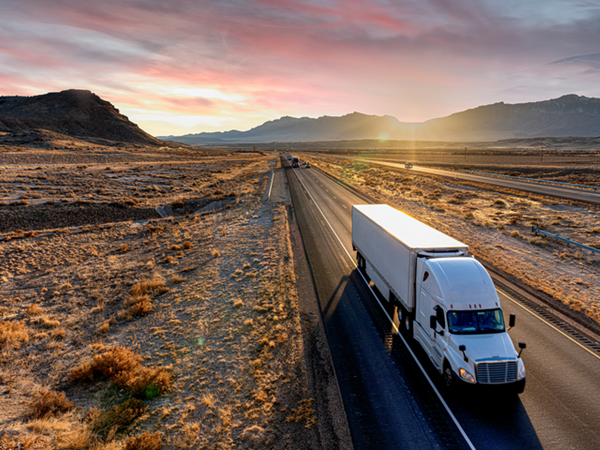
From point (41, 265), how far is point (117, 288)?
9.42 metres

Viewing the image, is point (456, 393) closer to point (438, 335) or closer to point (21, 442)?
point (438, 335)

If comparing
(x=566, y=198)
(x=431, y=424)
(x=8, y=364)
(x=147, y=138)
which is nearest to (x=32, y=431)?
(x=8, y=364)

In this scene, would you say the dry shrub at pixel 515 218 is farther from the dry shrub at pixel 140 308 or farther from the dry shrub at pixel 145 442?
the dry shrub at pixel 145 442

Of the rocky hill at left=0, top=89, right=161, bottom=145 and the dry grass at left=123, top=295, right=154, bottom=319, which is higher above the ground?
the rocky hill at left=0, top=89, right=161, bottom=145

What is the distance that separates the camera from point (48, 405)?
29.7 ft

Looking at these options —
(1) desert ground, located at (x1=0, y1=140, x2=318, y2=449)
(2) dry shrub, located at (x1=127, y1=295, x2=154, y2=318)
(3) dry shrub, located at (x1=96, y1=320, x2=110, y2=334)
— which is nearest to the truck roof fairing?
(1) desert ground, located at (x1=0, y1=140, x2=318, y2=449)

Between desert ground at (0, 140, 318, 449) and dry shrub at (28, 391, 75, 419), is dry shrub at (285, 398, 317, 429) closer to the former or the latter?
desert ground at (0, 140, 318, 449)

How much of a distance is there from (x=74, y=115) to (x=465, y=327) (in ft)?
614

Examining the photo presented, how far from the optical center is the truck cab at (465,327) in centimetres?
892

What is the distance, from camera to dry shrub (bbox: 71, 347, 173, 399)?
32.8 feet

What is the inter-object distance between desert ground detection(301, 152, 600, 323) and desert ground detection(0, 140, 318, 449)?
14.4 meters

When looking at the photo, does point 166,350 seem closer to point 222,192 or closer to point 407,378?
point 407,378

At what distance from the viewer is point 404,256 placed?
12.2 metres

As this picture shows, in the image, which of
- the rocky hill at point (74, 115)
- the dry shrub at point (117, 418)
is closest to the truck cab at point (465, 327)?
the dry shrub at point (117, 418)
